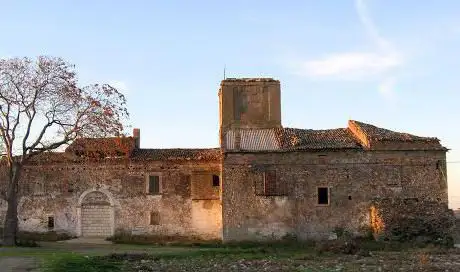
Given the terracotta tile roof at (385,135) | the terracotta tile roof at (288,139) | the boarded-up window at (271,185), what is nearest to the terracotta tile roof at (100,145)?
the terracotta tile roof at (288,139)

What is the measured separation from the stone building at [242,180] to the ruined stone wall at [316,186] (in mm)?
56

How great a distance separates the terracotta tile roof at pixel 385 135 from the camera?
117ft

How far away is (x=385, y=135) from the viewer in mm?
36531

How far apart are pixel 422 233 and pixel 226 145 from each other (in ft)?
39.1

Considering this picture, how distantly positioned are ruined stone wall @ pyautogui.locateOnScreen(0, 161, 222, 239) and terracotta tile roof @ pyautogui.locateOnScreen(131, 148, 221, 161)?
0.35 meters

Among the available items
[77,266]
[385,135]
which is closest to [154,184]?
[385,135]

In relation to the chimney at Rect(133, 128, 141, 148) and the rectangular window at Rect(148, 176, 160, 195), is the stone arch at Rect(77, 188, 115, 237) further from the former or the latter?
the chimney at Rect(133, 128, 141, 148)

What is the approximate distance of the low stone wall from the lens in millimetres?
33188

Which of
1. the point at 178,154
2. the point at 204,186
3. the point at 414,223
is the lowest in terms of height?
the point at 414,223

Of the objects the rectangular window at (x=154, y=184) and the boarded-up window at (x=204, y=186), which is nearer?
the boarded-up window at (x=204, y=186)

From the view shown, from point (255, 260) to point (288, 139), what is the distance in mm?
13012

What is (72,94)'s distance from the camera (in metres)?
32.8

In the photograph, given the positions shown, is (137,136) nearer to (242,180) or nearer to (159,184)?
(159,184)

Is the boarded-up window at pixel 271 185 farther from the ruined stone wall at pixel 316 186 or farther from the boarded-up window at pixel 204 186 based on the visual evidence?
Answer: the boarded-up window at pixel 204 186
